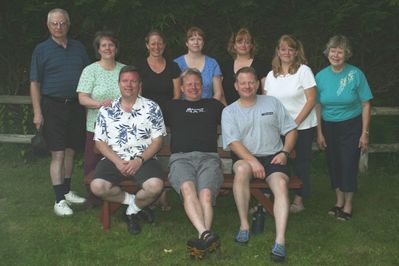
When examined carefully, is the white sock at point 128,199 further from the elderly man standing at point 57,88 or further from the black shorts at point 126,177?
the elderly man standing at point 57,88

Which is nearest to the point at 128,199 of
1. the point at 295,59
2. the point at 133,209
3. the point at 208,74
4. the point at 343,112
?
the point at 133,209

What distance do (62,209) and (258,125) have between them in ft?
7.36

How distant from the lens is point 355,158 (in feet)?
17.9

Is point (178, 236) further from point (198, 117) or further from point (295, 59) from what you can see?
point (295, 59)

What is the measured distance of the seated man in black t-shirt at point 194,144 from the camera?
15.9 ft

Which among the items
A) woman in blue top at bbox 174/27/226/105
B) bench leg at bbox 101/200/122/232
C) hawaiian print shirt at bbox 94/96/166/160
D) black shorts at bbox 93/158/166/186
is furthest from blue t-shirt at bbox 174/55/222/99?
bench leg at bbox 101/200/122/232

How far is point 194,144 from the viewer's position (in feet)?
17.1

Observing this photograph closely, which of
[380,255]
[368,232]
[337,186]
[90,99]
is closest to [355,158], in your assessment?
[337,186]

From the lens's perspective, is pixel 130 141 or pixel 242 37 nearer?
pixel 130 141

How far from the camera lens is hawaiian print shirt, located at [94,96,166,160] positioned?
5.19m

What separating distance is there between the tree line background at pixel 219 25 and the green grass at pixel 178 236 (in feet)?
7.92

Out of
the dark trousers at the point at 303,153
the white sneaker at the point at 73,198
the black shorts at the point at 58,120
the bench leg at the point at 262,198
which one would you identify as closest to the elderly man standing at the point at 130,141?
the black shorts at the point at 58,120

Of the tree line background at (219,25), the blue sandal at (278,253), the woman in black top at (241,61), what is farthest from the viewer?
the tree line background at (219,25)

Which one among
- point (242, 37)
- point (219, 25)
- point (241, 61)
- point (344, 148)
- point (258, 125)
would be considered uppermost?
point (219, 25)
